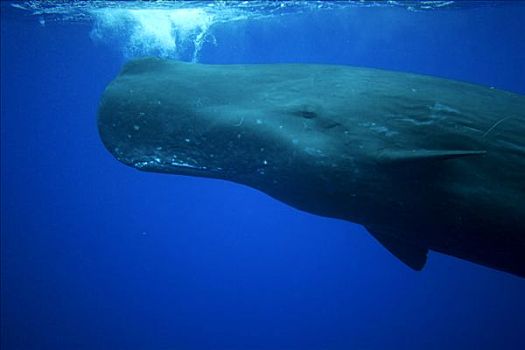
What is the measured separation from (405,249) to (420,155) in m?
1.60

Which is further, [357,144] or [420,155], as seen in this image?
[357,144]

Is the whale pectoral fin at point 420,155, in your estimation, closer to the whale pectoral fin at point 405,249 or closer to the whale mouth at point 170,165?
the whale pectoral fin at point 405,249

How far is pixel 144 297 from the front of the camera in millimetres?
31500

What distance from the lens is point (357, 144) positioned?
3592 mm

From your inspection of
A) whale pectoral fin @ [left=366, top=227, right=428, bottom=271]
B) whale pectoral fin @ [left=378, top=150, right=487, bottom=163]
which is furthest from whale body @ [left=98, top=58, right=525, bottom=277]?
whale pectoral fin @ [left=366, top=227, right=428, bottom=271]

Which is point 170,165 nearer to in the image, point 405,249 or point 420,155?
point 420,155

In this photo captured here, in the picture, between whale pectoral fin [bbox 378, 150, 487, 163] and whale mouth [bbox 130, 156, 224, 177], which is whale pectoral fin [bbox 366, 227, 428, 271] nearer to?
whale pectoral fin [bbox 378, 150, 487, 163]

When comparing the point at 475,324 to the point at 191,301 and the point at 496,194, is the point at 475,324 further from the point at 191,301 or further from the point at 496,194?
the point at 496,194

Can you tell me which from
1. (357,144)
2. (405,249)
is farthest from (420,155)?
(405,249)

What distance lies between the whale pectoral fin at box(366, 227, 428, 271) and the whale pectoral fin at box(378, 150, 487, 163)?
47.8 inches

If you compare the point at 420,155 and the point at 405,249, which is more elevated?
the point at 420,155

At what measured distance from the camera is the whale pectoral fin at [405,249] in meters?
4.50

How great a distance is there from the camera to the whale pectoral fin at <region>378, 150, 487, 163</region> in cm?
320

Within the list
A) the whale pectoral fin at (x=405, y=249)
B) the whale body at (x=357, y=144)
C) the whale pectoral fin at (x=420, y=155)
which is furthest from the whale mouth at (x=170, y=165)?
the whale pectoral fin at (x=405, y=249)
